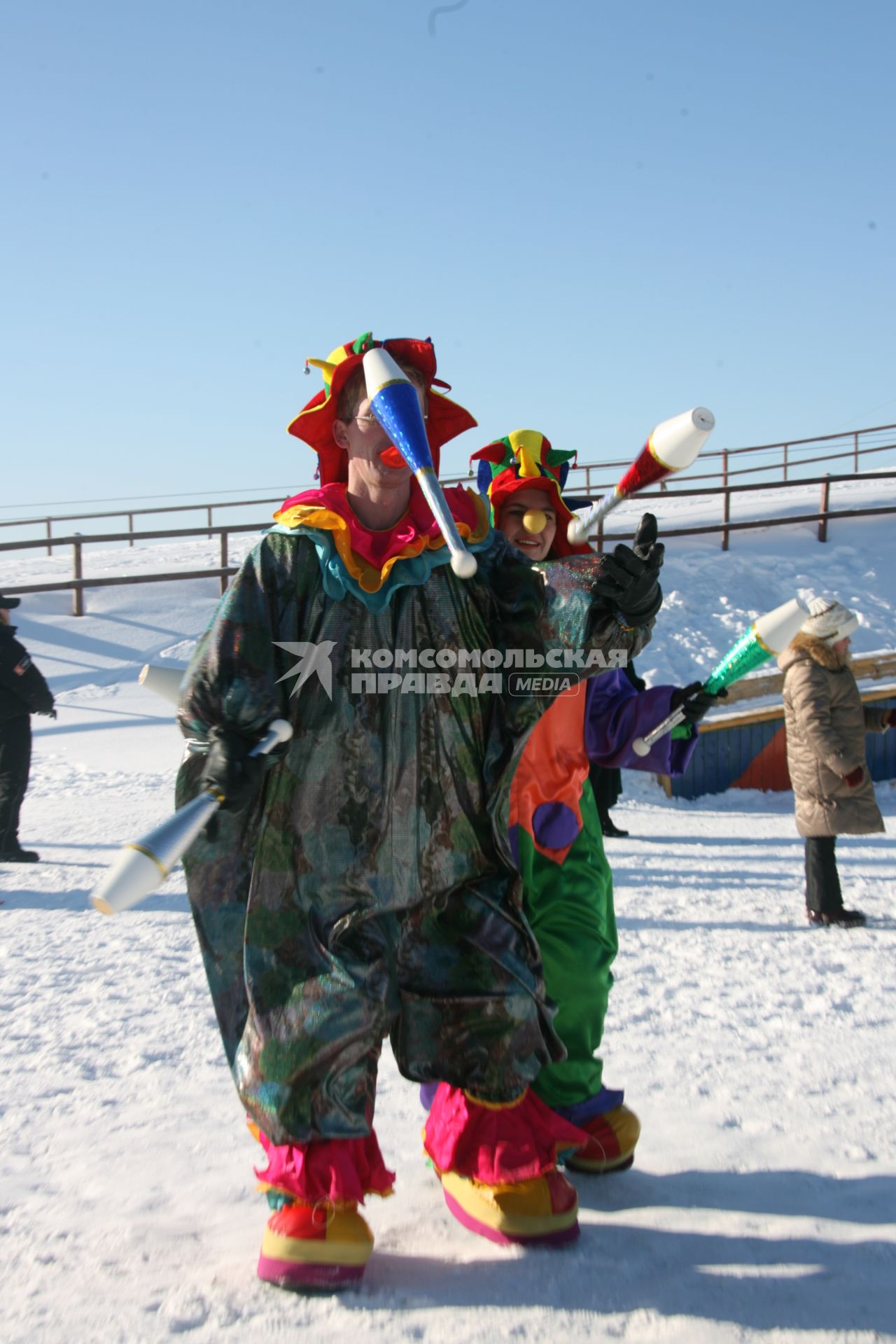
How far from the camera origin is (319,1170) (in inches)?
79.7

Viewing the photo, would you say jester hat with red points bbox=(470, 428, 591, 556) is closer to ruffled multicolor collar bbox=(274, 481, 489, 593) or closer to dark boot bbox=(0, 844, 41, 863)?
ruffled multicolor collar bbox=(274, 481, 489, 593)

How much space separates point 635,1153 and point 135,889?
153cm

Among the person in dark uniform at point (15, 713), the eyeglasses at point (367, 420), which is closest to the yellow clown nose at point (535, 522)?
the eyeglasses at point (367, 420)

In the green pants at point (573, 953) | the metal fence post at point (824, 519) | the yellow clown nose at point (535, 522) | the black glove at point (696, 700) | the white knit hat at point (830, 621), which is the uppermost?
the metal fence post at point (824, 519)

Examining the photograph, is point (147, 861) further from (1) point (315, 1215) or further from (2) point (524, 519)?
(2) point (524, 519)

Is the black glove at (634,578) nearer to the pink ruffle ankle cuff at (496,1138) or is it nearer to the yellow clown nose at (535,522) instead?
the yellow clown nose at (535,522)

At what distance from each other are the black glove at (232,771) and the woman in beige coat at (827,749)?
3.27m

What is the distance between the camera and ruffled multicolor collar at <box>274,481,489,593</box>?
84.6 inches

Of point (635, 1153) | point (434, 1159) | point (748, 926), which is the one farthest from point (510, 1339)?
point (748, 926)

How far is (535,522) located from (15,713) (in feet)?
13.6

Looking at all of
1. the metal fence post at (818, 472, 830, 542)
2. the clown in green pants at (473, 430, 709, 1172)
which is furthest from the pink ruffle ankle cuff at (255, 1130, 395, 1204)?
the metal fence post at (818, 472, 830, 542)

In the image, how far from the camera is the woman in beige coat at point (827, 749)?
4.68 meters

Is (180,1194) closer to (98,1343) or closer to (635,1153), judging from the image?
(98,1343)

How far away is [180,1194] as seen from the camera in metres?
2.37
